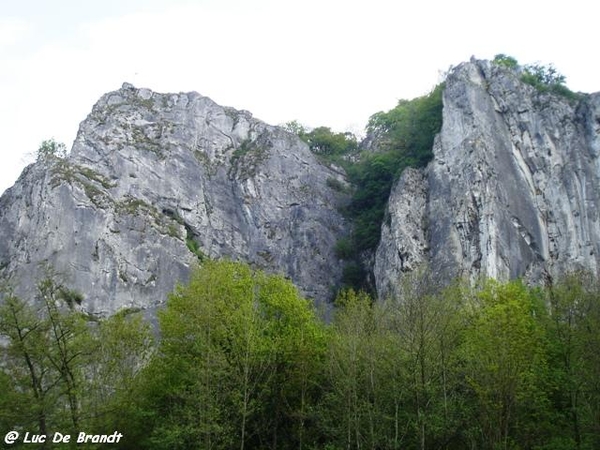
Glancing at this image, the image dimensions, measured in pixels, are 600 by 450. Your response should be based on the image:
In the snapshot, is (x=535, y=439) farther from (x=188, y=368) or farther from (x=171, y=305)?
(x=171, y=305)

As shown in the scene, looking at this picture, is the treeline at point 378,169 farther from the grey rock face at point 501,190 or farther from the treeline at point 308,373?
the treeline at point 308,373

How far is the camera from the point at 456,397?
25.5m

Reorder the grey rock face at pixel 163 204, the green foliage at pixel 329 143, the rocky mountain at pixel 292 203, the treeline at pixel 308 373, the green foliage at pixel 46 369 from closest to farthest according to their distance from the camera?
1. the green foliage at pixel 46 369
2. the treeline at pixel 308 373
3. the rocky mountain at pixel 292 203
4. the grey rock face at pixel 163 204
5. the green foliage at pixel 329 143

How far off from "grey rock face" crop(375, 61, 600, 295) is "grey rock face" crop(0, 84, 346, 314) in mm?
10120

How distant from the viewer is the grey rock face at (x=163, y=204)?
53.0 metres

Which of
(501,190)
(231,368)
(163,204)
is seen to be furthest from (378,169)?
(231,368)

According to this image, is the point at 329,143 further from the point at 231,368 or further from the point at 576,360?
the point at 231,368

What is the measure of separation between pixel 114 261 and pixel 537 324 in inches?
1338

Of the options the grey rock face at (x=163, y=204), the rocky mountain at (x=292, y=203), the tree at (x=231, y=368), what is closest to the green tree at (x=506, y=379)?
the tree at (x=231, y=368)

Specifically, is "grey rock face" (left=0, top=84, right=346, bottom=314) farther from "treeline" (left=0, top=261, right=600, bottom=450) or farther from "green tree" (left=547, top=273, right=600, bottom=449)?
"green tree" (left=547, top=273, right=600, bottom=449)

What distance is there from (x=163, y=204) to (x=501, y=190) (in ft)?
94.3

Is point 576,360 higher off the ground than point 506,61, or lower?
lower

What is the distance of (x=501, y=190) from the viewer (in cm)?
5278

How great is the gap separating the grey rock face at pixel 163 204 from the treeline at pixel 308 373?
23.1 metres
